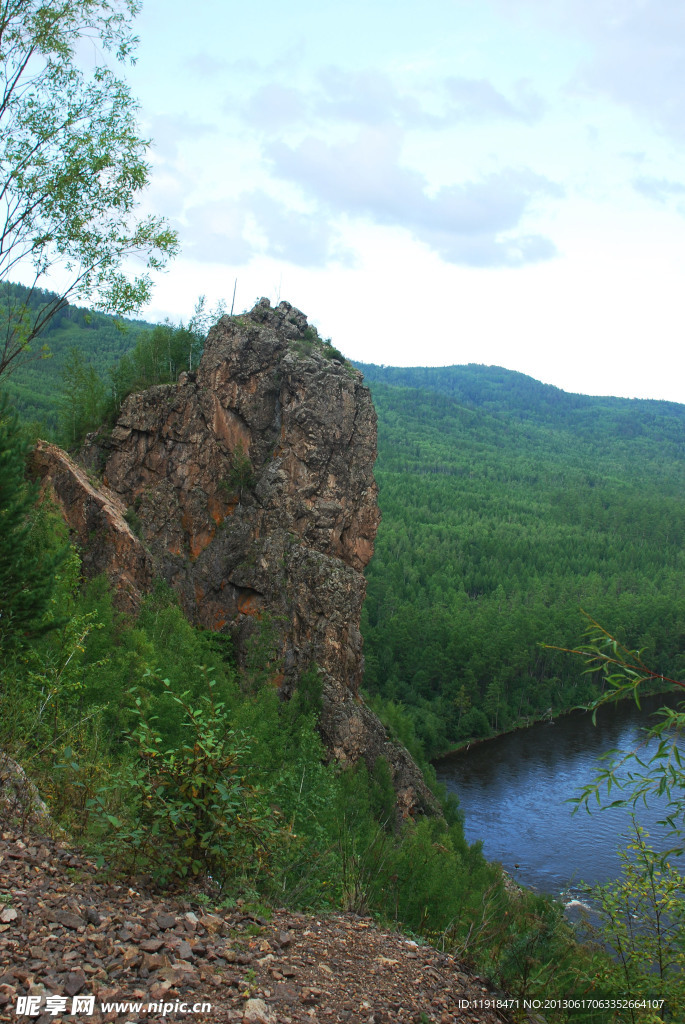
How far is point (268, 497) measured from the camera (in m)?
34.7

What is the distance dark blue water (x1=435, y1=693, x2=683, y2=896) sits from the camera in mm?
39281

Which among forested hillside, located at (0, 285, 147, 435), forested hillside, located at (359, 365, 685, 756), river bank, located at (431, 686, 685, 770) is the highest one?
forested hillside, located at (0, 285, 147, 435)

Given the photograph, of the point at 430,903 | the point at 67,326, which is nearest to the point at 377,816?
the point at 430,903

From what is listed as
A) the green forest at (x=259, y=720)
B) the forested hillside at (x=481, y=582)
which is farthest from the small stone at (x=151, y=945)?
the forested hillside at (x=481, y=582)

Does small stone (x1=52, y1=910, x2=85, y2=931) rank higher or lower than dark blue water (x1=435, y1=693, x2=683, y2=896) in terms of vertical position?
higher

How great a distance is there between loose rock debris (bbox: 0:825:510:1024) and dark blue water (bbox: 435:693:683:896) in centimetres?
2640

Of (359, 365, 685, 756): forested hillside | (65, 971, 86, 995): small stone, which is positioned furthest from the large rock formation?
(65, 971, 86, 995): small stone

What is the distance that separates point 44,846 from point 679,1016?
635cm

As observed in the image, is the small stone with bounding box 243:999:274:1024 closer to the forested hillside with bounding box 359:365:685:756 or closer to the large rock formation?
the large rock formation

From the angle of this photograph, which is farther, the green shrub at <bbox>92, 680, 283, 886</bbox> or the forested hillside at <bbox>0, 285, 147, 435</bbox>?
the forested hillside at <bbox>0, 285, 147, 435</bbox>

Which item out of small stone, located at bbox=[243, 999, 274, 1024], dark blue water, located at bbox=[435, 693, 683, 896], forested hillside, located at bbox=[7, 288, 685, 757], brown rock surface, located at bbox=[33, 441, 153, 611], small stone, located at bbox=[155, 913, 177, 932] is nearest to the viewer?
small stone, located at bbox=[243, 999, 274, 1024]

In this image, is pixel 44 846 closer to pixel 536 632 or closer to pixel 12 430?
pixel 12 430

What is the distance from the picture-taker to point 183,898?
6.45 metres

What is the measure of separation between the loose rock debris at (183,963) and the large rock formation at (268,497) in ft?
87.5
